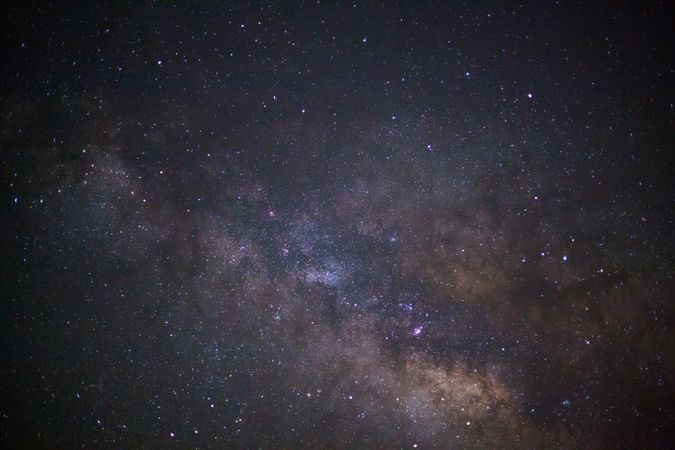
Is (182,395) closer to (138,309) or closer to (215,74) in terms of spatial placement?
(138,309)

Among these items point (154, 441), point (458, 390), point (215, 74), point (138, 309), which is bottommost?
point (154, 441)

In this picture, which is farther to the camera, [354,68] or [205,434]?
[205,434]

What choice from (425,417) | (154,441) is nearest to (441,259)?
(425,417)

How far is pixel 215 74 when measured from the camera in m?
2.80

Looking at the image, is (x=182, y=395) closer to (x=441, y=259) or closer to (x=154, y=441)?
(x=154, y=441)

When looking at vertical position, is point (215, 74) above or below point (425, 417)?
above

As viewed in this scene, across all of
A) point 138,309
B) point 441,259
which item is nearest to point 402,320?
point 441,259

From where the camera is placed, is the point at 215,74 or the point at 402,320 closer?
the point at 215,74

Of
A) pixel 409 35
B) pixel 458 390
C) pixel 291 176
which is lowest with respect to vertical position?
pixel 458 390

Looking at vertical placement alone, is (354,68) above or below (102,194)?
above

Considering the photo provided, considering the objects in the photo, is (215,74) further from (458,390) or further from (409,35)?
(458,390)

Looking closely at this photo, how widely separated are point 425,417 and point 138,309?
3764 mm

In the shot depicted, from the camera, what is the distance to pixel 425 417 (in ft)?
10.3

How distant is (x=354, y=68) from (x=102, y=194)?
3.18 metres
